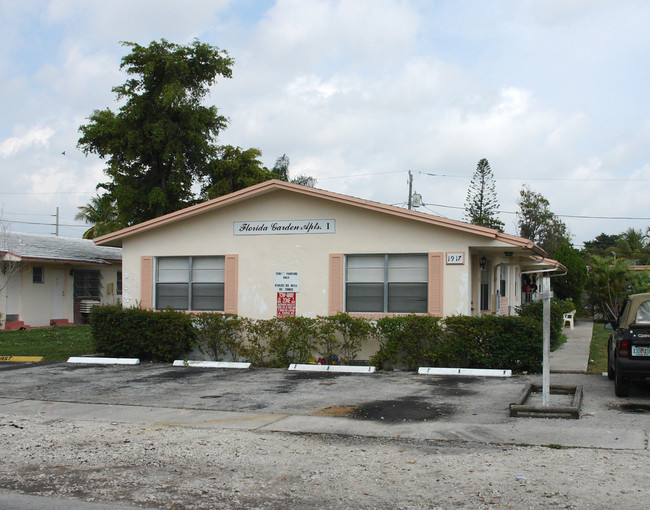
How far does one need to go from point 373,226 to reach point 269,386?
474cm

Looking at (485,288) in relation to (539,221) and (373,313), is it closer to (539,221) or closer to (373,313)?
(373,313)

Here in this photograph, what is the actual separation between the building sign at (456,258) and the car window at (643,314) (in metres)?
4.14

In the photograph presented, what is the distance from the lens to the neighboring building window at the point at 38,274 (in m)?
26.1

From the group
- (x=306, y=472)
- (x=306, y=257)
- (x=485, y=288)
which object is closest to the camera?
(x=306, y=472)

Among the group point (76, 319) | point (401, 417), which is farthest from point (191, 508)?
point (76, 319)

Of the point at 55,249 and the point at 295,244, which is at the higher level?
the point at 55,249

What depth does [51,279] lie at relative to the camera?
1057 inches

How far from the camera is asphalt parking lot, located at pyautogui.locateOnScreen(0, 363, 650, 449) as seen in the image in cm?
866

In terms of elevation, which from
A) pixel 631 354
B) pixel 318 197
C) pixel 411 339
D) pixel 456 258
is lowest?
pixel 411 339

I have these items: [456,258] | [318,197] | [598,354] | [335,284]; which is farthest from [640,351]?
[598,354]

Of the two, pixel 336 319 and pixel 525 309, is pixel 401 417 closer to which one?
pixel 336 319

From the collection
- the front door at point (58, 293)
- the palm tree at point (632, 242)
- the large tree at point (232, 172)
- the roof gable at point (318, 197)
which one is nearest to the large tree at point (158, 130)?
the large tree at point (232, 172)

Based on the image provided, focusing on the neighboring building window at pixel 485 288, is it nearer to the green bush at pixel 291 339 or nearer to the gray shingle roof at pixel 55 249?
the green bush at pixel 291 339

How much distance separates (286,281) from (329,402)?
556 cm
